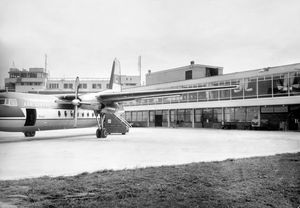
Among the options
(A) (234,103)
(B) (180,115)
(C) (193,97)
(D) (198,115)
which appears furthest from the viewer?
(B) (180,115)

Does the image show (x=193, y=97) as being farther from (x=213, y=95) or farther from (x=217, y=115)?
(x=217, y=115)

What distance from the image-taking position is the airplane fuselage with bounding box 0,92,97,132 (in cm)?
1622

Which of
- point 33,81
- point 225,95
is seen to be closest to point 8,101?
point 33,81

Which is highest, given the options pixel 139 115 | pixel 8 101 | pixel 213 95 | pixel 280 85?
pixel 280 85

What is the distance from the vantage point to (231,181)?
7.48 m

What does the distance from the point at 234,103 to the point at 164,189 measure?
32.5 m

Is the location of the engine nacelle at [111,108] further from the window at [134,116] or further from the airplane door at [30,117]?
the window at [134,116]

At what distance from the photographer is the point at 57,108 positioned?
66.8 feet

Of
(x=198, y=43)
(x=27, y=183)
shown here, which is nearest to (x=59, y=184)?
(x=27, y=183)

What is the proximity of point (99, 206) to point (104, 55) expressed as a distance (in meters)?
4.10

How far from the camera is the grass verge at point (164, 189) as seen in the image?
220 inches

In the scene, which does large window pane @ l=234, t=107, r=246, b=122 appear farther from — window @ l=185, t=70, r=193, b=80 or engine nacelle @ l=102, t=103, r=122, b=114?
engine nacelle @ l=102, t=103, r=122, b=114

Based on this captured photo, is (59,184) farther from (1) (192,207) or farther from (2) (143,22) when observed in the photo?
(2) (143,22)

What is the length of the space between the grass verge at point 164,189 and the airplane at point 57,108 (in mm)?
9171
